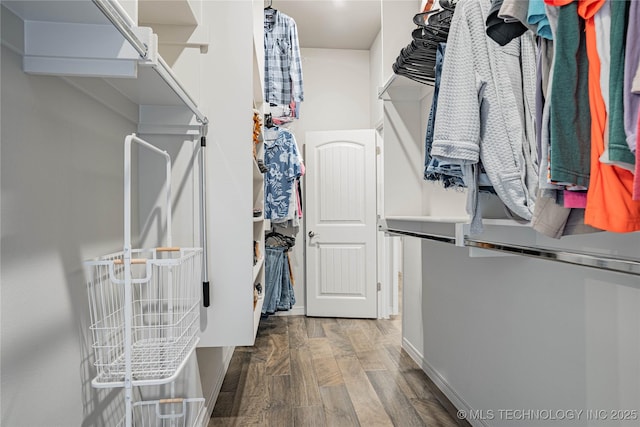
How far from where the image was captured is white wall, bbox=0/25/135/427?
0.86 metres

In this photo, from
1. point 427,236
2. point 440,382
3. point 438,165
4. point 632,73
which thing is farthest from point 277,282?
point 632,73

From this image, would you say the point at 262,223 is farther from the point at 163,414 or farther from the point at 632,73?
the point at 632,73

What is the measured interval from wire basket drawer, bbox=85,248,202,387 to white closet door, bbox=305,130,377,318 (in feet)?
8.07

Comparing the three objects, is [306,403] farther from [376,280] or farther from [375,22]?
[375,22]

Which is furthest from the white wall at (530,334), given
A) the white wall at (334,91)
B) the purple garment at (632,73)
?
the white wall at (334,91)

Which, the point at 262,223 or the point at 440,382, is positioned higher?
the point at 262,223

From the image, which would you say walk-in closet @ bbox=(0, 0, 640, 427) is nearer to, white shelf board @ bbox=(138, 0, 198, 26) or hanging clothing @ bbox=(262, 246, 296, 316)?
white shelf board @ bbox=(138, 0, 198, 26)

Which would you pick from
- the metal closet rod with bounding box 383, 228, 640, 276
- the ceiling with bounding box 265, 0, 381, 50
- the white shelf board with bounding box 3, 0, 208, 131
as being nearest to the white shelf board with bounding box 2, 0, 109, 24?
the white shelf board with bounding box 3, 0, 208, 131

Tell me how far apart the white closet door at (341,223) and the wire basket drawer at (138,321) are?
8.07 feet

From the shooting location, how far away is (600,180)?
24.7 inches

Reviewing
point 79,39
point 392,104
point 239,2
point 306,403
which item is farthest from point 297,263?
point 79,39

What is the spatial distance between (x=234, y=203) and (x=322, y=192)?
Result: 229 cm

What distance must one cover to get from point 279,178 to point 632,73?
311 cm

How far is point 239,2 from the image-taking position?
176cm
